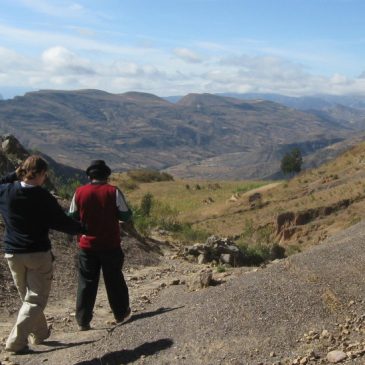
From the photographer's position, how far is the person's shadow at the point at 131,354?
5668mm

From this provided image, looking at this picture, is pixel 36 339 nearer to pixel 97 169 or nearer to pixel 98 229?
pixel 98 229

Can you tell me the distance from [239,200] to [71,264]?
19674mm

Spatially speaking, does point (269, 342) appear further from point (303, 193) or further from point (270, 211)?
point (303, 193)

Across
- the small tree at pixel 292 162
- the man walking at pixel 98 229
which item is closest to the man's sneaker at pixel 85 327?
the man walking at pixel 98 229

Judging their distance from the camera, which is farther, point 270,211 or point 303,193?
point 303,193

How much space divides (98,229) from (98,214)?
0.17 m

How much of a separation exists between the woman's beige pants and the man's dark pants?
75 cm

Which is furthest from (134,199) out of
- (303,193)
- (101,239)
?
(101,239)

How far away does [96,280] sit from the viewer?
6.76 m

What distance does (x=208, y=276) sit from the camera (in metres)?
7.88

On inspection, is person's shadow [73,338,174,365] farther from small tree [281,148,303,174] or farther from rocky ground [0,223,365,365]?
small tree [281,148,303,174]

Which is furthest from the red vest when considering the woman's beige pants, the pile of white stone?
the pile of white stone

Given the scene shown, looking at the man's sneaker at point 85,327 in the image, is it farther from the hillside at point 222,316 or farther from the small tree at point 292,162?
the small tree at point 292,162

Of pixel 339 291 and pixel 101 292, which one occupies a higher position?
pixel 339 291
